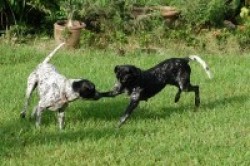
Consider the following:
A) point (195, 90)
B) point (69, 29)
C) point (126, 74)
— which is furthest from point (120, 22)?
point (126, 74)

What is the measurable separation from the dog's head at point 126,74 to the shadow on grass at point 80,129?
2.12ft

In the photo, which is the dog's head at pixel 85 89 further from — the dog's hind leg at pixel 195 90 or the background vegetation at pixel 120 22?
the background vegetation at pixel 120 22

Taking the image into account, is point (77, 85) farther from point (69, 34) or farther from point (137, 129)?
point (69, 34)

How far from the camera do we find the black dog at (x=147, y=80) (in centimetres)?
727

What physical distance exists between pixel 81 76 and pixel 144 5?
4317 mm

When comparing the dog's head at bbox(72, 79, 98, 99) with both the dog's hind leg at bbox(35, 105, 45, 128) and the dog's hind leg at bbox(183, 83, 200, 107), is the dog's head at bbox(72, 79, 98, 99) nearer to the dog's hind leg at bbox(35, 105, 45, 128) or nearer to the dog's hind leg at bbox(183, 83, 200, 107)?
the dog's hind leg at bbox(35, 105, 45, 128)

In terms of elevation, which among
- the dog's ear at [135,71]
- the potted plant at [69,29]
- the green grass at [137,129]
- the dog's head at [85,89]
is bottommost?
the green grass at [137,129]

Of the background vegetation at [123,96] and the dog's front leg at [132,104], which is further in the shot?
the dog's front leg at [132,104]

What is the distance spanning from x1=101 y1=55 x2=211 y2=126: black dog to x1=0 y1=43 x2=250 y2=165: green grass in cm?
39

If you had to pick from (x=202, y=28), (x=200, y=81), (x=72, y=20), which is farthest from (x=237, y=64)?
(x=72, y=20)

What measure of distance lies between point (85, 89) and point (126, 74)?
65cm

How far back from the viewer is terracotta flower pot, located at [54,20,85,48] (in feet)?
40.0

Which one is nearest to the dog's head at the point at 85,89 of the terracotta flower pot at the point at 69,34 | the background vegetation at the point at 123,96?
the background vegetation at the point at 123,96

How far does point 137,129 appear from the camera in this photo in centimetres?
761
